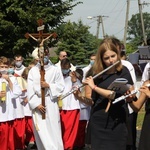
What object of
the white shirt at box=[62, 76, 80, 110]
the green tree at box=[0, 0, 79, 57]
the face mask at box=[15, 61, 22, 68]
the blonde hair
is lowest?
the white shirt at box=[62, 76, 80, 110]

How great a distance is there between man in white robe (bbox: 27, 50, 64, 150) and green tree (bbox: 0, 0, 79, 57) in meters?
15.5

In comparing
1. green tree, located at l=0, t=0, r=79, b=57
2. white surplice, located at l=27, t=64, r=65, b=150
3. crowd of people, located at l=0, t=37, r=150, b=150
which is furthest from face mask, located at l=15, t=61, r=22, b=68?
green tree, located at l=0, t=0, r=79, b=57

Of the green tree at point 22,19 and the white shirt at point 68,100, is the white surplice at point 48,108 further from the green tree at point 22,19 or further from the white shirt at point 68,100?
the green tree at point 22,19

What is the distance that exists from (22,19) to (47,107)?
16561 millimetres

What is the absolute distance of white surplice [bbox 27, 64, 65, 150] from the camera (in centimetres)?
730

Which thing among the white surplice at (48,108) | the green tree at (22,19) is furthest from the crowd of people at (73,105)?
the green tree at (22,19)

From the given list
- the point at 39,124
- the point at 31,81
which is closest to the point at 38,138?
the point at 39,124

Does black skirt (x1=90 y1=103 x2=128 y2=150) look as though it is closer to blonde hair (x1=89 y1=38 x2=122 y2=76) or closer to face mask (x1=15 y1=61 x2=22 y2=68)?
blonde hair (x1=89 y1=38 x2=122 y2=76)

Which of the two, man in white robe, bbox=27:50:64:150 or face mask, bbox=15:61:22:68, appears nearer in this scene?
man in white robe, bbox=27:50:64:150

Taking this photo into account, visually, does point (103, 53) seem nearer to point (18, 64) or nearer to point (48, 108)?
point (48, 108)

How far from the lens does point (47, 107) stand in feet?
24.1

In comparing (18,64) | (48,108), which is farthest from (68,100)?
(18,64)

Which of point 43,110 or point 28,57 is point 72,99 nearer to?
point 43,110

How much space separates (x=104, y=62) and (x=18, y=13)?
19366mm
